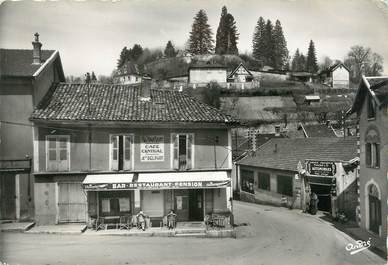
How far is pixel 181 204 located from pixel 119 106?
6973 millimetres

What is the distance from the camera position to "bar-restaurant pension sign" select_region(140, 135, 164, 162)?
A: 21.8 m

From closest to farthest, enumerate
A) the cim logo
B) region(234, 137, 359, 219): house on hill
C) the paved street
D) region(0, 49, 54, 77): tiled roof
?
the paved street → the cim logo → region(0, 49, 54, 77): tiled roof → region(234, 137, 359, 219): house on hill

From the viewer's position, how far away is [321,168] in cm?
2800

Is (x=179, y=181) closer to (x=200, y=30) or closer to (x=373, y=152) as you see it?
(x=200, y=30)

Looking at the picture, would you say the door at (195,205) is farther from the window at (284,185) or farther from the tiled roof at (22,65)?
the window at (284,185)

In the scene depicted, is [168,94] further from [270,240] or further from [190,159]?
[270,240]

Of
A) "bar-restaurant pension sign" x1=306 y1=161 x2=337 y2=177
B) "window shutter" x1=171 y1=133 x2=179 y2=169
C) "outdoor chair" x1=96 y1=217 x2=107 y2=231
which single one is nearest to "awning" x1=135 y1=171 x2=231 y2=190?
"window shutter" x1=171 y1=133 x2=179 y2=169

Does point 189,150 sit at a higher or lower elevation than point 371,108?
lower

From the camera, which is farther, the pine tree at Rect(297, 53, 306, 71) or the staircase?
the pine tree at Rect(297, 53, 306, 71)

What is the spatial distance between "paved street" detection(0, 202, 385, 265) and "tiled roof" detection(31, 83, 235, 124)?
21.6 ft

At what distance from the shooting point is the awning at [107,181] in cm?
1989

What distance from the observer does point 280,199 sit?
33.0 metres

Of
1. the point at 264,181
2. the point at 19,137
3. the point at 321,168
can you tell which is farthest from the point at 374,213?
the point at 19,137

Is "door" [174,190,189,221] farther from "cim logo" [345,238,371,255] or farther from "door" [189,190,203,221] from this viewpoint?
"cim logo" [345,238,371,255]
